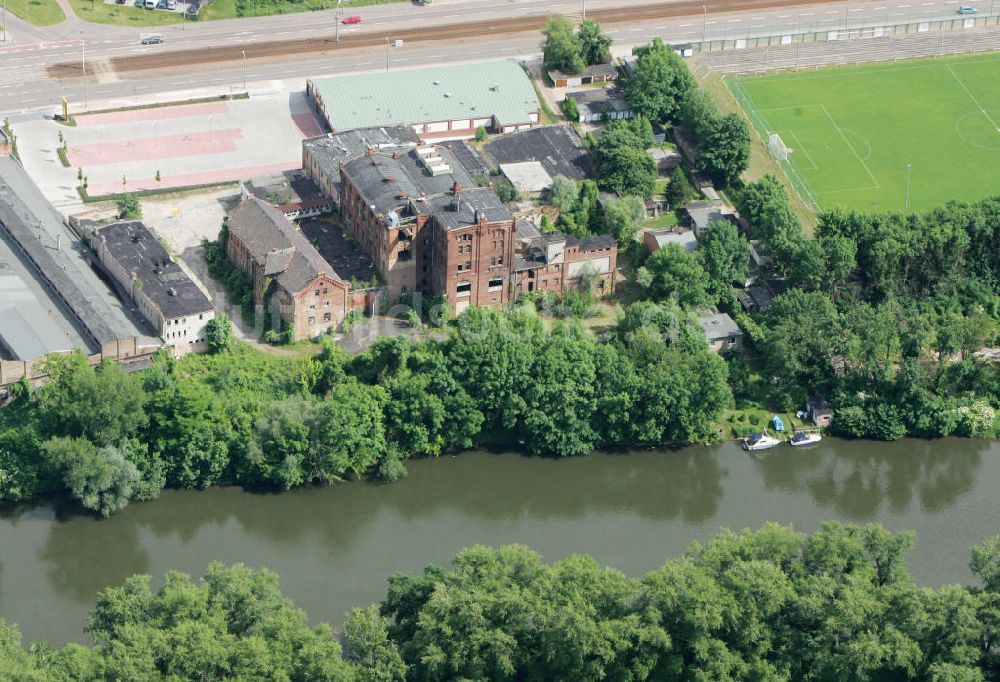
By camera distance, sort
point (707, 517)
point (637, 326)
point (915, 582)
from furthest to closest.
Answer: point (637, 326) < point (707, 517) < point (915, 582)

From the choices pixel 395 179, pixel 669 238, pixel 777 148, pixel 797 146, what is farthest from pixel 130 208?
pixel 797 146

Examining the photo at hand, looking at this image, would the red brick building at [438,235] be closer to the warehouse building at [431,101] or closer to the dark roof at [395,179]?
the dark roof at [395,179]

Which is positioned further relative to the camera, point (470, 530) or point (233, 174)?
point (233, 174)

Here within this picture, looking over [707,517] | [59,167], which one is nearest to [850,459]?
[707,517]

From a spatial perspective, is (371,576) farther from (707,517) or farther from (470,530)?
(707,517)

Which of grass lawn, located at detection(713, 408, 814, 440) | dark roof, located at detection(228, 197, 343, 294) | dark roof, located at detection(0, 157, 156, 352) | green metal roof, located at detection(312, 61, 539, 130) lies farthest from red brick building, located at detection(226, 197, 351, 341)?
grass lawn, located at detection(713, 408, 814, 440)

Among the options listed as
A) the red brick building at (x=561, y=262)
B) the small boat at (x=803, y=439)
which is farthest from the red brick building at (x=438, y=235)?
the small boat at (x=803, y=439)

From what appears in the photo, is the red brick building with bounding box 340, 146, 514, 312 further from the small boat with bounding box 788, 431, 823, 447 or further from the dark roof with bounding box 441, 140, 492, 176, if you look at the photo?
the small boat with bounding box 788, 431, 823, 447
